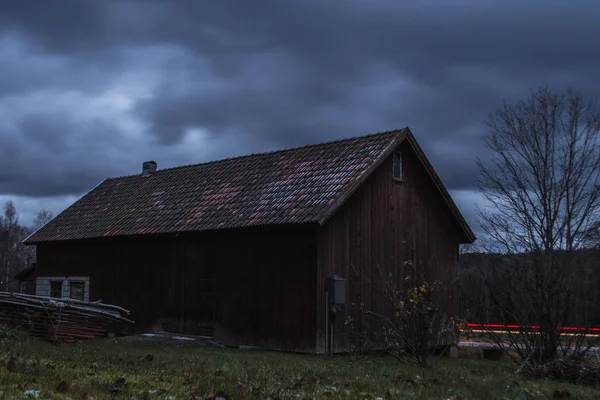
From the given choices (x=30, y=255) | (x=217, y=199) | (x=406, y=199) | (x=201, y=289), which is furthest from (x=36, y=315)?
(x=30, y=255)

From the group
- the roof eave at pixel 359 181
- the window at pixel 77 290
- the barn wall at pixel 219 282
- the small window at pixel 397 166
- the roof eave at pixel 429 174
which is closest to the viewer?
the roof eave at pixel 359 181

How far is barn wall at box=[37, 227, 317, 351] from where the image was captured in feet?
67.3

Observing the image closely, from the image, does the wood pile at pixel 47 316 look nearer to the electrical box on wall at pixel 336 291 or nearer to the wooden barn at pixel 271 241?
the wooden barn at pixel 271 241

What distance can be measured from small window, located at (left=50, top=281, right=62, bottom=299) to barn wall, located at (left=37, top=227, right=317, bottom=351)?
2.29m

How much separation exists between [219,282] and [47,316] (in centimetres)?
573

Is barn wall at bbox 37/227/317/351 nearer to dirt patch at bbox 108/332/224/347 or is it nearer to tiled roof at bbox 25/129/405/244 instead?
dirt patch at bbox 108/332/224/347

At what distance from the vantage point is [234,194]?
78.8ft

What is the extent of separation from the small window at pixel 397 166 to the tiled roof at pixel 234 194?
880mm

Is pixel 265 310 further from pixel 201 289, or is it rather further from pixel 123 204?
pixel 123 204

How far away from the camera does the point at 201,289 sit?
23047mm

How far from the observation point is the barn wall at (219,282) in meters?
20.5

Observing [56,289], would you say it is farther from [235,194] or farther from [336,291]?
[336,291]

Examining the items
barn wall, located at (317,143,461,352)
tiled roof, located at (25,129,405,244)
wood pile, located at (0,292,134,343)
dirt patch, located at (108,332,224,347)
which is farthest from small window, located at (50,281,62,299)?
barn wall, located at (317,143,461,352)

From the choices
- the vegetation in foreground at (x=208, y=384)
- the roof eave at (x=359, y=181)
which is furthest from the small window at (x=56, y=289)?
the vegetation in foreground at (x=208, y=384)
